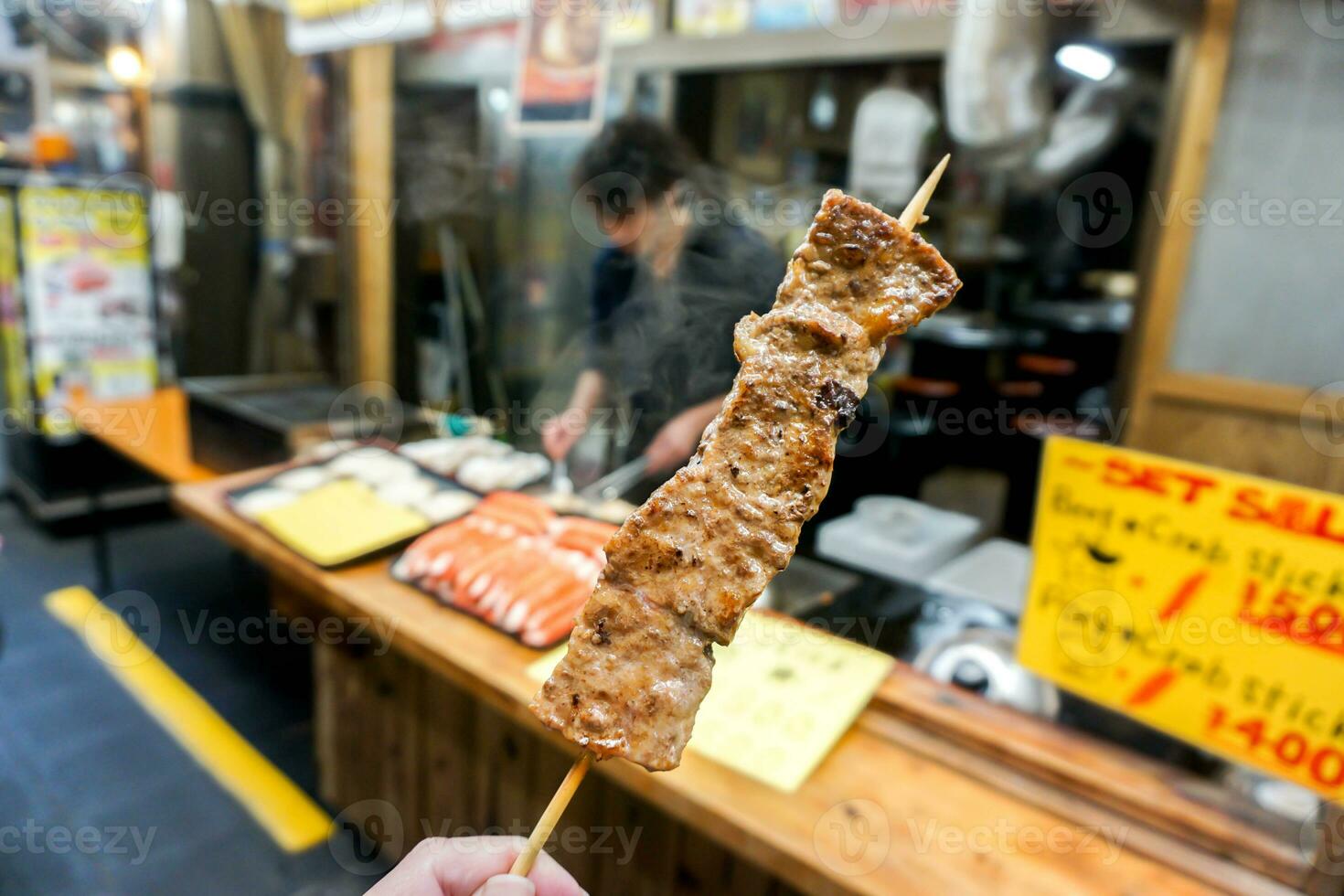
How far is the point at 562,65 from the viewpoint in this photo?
3.30 metres

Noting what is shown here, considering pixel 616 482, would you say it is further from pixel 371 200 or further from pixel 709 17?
pixel 371 200

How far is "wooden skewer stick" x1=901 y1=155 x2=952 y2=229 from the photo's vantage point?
2.98 feet

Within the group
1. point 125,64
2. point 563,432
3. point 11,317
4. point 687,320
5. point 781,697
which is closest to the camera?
point 781,697

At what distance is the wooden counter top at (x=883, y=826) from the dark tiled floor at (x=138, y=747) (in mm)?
1958

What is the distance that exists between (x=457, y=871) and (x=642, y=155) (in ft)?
8.33

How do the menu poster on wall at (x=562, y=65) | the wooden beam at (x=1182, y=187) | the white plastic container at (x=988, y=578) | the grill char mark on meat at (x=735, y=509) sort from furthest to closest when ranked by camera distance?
the menu poster on wall at (x=562, y=65), the wooden beam at (x=1182, y=187), the white plastic container at (x=988, y=578), the grill char mark on meat at (x=735, y=509)

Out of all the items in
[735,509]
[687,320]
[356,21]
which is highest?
[356,21]

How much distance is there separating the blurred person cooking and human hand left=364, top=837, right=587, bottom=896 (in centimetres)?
97

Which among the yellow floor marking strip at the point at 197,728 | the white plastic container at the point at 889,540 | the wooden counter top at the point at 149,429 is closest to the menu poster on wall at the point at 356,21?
the wooden counter top at the point at 149,429

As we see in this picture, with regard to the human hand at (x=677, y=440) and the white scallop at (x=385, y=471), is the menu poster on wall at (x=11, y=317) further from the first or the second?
the human hand at (x=677, y=440)

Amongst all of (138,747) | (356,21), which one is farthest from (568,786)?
(356,21)

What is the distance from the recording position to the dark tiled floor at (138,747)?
3.08m

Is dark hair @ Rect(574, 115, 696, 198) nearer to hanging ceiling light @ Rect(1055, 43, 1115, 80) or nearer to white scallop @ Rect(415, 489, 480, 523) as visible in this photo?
white scallop @ Rect(415, 489, 480, 523)

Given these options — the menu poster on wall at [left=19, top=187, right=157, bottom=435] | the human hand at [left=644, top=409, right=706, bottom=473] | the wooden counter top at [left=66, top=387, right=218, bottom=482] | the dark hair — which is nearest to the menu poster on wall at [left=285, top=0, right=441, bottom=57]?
the dark hair
